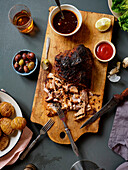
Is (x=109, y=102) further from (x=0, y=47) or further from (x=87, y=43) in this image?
(x=0, y=47)

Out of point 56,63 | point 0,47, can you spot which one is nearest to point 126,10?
point 56,63

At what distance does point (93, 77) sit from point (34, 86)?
3.52 ft

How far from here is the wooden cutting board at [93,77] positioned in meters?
3.39

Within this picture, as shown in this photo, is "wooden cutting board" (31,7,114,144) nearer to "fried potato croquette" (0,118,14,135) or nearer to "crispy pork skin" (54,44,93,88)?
"crispy pork skin" (54,44,93,88)

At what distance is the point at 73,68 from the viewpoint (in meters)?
3.22

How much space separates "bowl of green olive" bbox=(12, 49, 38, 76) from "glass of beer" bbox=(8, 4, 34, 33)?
1.49ft

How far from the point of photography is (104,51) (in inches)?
135

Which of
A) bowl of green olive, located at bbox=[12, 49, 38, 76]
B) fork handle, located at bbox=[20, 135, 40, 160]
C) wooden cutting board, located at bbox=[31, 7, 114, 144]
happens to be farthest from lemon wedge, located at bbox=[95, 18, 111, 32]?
fork handle, located at bbox=[20, 135, 40, 160]

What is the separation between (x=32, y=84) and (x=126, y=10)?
2044 mm

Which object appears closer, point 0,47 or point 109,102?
point 109,102

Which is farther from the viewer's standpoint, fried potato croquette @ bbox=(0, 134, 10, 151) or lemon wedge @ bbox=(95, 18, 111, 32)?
lemon wedge @ bbox=(95, 18, 111, 32)

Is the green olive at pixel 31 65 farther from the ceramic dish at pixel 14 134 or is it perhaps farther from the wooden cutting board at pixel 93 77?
the ceramic dish at pixel 14 134

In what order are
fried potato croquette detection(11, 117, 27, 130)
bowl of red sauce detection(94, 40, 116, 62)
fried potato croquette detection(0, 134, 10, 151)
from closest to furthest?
fried potato croquette detection(11, 117, 27, 130) → fried potato croquette detection(0, 134, 10, 151) → bowl of red sauce detection(94, 40, 116, 62)

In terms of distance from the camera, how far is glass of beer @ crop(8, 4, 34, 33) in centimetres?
348
